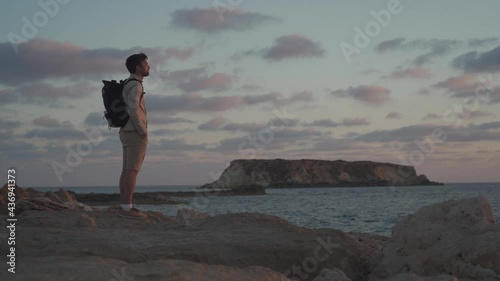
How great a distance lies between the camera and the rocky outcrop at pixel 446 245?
4.34m

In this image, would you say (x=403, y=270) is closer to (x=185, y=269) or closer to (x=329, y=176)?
(x=185, y=269)

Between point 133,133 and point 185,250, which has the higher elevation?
point 133,133

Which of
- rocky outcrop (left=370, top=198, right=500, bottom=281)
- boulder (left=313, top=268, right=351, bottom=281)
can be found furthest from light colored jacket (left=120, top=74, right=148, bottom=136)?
boulder (left=313, top=268, right=351, bottom=281)

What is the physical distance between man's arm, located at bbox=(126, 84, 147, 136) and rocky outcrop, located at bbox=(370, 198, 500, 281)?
337 centimetres

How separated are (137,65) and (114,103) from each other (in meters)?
0.54

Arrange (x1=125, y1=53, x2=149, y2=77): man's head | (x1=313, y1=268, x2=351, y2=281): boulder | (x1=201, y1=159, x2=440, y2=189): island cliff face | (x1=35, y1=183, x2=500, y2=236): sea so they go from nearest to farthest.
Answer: (x1=313, y1=268, x2=351, y2=281): boulder < (x1=125, y1=53, x2=149, y2=77): man's head < (x1=35, y1=183, x2=500, y2=236): sea < (x1=201, y1=159, x2=440, y2=189): island cliff face

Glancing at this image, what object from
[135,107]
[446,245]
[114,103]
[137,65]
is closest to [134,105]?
[135,107]

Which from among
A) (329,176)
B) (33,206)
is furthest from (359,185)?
(33,206)

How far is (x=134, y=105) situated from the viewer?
696cm

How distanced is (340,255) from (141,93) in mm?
3239

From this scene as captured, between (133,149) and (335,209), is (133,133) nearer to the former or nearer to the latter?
(133,149)

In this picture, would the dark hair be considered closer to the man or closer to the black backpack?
the man

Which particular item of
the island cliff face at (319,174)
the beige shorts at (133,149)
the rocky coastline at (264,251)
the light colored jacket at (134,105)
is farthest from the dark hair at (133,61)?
the island cliff face at (319,174)

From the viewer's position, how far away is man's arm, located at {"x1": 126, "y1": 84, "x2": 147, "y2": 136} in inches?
274
